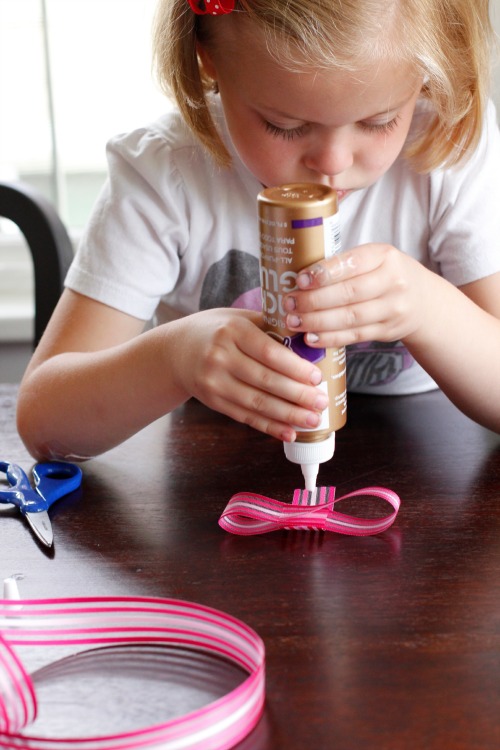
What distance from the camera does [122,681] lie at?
20.1 inches

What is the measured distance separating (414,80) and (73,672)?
0.49 m

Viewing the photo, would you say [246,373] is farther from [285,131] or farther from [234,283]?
[234,283]

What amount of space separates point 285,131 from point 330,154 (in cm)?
4

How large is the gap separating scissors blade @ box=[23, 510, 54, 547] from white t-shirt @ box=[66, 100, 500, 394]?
28 centimetres

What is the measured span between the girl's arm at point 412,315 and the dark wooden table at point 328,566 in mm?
47

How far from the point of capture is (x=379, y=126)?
0.74 m

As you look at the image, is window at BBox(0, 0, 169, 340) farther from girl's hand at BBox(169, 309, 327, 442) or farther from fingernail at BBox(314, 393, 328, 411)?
fingernail at BBox(314, 393, 328, 411)

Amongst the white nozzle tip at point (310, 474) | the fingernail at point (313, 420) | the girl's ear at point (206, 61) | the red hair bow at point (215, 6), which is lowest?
the white nozzle tip at point (310, 474)

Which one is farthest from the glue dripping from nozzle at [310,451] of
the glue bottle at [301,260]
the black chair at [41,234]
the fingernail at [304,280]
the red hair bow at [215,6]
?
the black chair at [41,234]

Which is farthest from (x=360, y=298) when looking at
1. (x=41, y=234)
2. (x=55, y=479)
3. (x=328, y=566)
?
(x=41, y=234)

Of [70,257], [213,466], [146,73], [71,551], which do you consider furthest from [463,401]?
[146,73]

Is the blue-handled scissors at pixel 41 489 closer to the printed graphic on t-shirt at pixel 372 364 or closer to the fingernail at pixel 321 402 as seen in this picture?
the fingernail at pixel 321 402

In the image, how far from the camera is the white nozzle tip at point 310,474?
0.66 m

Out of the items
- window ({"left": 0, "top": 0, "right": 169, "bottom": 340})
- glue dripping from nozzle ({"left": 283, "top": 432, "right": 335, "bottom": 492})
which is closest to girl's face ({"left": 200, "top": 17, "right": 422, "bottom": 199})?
glue dripping from nozzle ({"left": 283, "top": 432, "right": 335, "bottom": 492})
